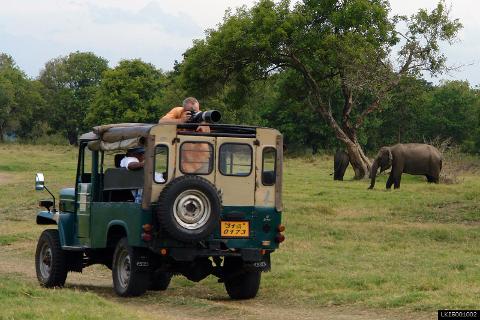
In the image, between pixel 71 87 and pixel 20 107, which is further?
pixel 71 87

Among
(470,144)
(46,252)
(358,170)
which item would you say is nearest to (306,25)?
(358,170)

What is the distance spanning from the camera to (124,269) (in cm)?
1275

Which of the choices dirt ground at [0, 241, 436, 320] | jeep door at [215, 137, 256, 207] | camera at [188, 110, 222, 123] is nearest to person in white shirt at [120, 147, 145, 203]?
camera at [188, 110, 222, 123]

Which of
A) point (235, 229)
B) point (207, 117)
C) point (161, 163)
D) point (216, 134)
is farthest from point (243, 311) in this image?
point (207, 117)

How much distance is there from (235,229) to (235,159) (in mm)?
871

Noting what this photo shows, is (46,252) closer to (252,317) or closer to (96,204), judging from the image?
(96,204)

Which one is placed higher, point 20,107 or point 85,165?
point 20,107

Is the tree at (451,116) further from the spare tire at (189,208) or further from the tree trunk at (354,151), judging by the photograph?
the spare tire at (189,208)

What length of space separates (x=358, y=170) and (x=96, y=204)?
26940 mm

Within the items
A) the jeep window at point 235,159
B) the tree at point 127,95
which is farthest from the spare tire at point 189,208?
the tree at point 127,95

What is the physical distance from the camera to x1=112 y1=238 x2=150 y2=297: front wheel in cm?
1230

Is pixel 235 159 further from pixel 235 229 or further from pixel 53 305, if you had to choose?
pixel 53 305

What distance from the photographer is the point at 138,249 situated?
12.3 m

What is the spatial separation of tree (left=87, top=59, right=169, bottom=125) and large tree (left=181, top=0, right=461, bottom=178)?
147ft
